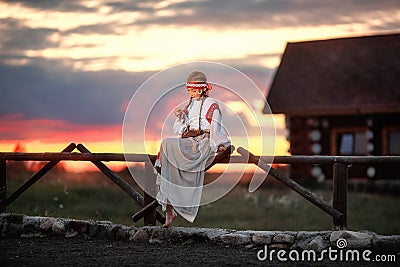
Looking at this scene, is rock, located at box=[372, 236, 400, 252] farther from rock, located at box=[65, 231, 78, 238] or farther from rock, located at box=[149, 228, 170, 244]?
rock, located at box=[65, 231, 78, 238]

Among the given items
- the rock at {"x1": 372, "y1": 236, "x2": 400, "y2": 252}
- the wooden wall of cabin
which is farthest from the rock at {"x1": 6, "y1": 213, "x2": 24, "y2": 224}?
the wooden wall of cabin

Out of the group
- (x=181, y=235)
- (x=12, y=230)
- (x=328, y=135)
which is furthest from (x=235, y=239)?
(x=328, y=135)

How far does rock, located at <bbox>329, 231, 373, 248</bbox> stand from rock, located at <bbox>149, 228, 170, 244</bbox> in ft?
6.08

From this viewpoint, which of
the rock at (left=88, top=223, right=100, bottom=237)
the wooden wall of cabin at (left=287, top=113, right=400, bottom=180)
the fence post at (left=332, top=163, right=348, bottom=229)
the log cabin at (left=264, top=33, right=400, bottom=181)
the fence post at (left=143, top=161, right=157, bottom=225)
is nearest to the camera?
the fence post at (left=332, top=163, right=348, bottom=229)

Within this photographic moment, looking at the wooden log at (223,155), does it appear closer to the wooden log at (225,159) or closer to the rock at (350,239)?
the wooden log at (225,159)

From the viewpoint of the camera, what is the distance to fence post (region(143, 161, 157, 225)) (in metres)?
9.55

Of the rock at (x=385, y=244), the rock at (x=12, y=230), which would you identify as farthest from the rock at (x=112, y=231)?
the rock at (x=385, y=244)

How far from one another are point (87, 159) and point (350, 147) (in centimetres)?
1350

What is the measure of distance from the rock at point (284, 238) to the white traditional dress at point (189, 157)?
0.94 meters

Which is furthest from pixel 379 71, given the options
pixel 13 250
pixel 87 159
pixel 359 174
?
pixel 13 250

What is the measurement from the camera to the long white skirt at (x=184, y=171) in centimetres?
884

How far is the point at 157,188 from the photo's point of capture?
9461mm

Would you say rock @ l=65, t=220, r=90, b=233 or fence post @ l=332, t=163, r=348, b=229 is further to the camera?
rock @ l=65, t=220, r=90, b=233

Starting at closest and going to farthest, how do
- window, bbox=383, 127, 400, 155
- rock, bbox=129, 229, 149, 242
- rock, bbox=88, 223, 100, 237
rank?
rock, bbox=129, 229, 149, 242, rock, bbox=88, 223, 100, 237, window, bbox=383, 127, 400, 155
